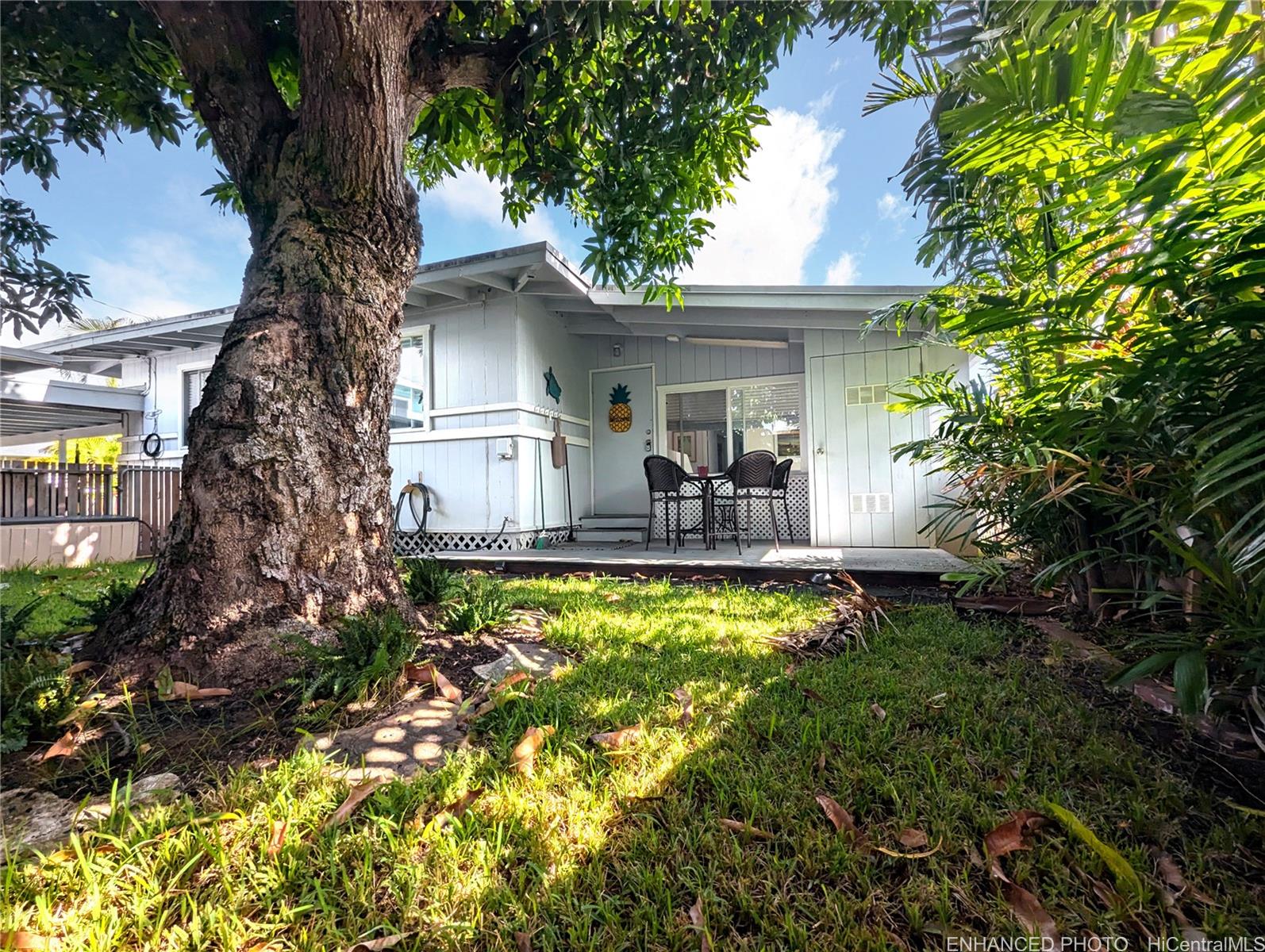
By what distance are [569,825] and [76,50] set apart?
14.1ft

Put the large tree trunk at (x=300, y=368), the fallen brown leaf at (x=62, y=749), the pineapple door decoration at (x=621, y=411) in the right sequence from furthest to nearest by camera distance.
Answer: the pineapple door decoration at (x=621, y=411) → the large tree trunk at (x=300, y=368) → the fallen brown leaf at (x=62, y=749)

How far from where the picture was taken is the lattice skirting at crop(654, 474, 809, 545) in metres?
6.94

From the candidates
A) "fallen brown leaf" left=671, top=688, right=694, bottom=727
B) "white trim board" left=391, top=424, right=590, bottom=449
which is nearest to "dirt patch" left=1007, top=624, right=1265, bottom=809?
"fallen brown leaf" left=671, top=688, right=694, bottom=727

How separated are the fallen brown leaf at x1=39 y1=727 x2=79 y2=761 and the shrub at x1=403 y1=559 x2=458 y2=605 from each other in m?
1.16

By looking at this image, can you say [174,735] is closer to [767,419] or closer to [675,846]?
[675,846]

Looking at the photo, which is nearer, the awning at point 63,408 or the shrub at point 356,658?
the shrub at point 356,658

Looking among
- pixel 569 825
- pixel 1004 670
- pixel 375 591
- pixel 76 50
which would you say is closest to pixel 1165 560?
pixel 1004 670

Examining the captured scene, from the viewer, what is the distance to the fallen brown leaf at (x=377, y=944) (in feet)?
2.60

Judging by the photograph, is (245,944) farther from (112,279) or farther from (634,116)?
(112,279)

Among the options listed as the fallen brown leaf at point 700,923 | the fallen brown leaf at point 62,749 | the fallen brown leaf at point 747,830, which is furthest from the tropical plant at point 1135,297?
the fallen brown leaf at point 62,749

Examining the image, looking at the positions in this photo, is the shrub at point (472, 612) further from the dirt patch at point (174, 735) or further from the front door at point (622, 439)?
the front door at point (622, 439)

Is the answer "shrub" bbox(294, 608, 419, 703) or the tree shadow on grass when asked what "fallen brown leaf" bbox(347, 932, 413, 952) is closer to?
the tree shadow on grass

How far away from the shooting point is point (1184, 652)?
1.19m

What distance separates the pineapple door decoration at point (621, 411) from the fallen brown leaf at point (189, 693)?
643 cm
